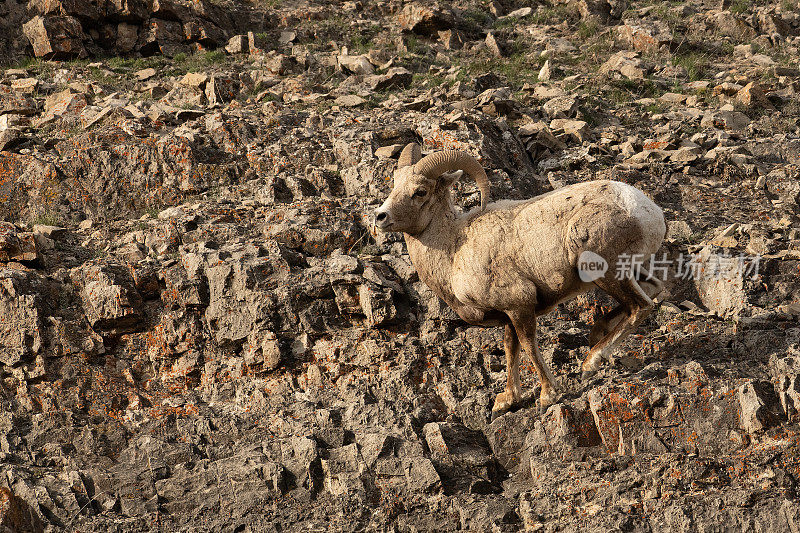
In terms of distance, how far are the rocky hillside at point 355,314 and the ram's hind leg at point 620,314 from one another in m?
0.33

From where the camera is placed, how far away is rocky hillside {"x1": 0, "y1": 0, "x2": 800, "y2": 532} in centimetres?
938

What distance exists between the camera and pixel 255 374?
11414mm

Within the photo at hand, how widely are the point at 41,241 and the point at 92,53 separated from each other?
820 centimetres

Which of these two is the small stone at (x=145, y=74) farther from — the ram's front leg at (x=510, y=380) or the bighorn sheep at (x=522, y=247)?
the ram's front leg at (x=510, y=380)

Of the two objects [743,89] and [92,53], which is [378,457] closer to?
[743,89]

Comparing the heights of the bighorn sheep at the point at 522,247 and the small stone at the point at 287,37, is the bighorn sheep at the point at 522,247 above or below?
below

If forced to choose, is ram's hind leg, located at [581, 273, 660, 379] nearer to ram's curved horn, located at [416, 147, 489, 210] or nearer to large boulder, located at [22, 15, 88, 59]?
ram's curved horn, located at [416, 147, 489, 210]

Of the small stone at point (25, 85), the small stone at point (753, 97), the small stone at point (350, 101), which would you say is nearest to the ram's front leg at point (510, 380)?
the small stone at point (350, 101)

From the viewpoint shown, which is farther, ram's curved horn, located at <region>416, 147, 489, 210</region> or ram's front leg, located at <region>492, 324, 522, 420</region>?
ram's curved horn, located at <region>416, 147, 489, 210</region>

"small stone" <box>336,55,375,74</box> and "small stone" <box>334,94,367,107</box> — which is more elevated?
"small stone" <box>336,55,375,74</box>

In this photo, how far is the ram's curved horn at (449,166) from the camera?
10703 millimetres

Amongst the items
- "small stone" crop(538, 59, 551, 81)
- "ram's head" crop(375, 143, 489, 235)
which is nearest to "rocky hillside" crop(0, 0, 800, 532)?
"small stone" crop(538, 59, 551, 81)

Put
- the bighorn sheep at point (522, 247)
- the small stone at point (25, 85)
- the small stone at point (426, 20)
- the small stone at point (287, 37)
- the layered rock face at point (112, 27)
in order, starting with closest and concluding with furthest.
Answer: the bighorn sheep at point (522, 247)
the small stone at point (25, 85)
the layered rock face at point (112, 27)
the small stone at point (287, 37)
the small stone at point (426, 20)

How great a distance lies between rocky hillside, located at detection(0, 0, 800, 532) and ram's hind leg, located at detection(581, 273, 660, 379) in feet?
1.10
